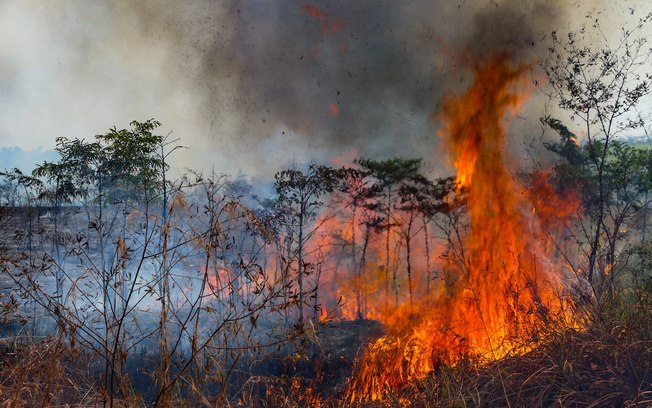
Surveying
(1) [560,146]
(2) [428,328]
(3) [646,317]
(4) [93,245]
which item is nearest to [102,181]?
(4) [93,245]

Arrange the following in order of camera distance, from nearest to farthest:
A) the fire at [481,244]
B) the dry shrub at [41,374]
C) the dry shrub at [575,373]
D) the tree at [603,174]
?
the dry shrub at [41,374] → the dry shrub at [575,373] → the fire at [481,244] → the tree at [603,174]

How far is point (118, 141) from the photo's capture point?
21.5m

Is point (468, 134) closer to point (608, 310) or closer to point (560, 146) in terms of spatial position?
point (608, 310)

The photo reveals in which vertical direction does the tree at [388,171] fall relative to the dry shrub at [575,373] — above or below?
above

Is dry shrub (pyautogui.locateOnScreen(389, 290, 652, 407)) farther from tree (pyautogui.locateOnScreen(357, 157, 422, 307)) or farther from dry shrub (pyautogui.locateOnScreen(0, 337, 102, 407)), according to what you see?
tree (pyautogui.locateOnScreen(357, 157, 422, 307))

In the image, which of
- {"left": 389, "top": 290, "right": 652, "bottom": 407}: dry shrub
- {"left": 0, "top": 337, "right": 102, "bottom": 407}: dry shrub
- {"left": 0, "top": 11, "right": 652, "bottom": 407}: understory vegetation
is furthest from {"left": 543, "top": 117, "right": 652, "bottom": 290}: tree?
{"left": 0, "top": 337, "right": 102, "bottom": 407}: dry shrub

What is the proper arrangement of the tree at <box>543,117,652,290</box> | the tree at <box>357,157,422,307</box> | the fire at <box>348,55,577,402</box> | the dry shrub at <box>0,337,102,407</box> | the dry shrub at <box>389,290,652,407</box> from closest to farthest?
Result: the dry shrub at <box>0,337,102,407</box>, the dry shrub at <box>389,290,652,407</box>, the fire at <box>348,55,577,402</box>, the tree at <box>543,117,652,290</box>, the tree at <box>357,157,422,307</box>

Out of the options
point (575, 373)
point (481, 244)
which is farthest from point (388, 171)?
point (575, 373)

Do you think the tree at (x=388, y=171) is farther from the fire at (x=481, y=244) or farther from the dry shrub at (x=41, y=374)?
the dry shrub at (x=41, y=374)

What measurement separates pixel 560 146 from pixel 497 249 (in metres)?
18.5

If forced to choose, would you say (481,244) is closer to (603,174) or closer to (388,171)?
(388,171)

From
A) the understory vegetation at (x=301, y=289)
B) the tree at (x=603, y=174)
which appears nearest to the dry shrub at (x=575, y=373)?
the understory vegetation at (x=301, y=289)

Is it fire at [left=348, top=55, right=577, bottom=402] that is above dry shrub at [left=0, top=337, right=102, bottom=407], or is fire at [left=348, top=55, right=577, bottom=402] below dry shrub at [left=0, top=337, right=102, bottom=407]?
above

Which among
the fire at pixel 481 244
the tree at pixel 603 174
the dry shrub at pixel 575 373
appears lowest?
the dry shrub at pixel 575 373
